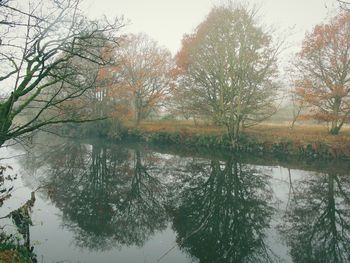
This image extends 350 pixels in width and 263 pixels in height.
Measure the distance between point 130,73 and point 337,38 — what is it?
2393cm

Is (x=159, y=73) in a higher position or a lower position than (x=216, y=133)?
higher

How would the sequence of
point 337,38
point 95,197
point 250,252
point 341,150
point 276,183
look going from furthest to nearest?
point 337,38
point 341,150
point 276,183
point 95,197
point 250,252

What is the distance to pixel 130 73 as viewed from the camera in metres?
39.7

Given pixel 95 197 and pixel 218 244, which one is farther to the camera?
pixel 95 197

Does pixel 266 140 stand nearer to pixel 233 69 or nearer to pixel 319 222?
pixel 233 69

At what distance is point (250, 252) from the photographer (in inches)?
365

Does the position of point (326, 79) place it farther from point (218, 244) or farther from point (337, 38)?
→ point (218, 244)

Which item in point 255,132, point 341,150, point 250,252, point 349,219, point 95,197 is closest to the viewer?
point 250,252

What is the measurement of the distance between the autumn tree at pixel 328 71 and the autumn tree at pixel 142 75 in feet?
60.2

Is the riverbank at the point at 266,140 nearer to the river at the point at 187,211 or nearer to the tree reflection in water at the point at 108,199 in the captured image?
the river at the point at 187,211

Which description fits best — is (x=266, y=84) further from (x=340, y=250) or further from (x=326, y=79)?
(x=340, y=250)

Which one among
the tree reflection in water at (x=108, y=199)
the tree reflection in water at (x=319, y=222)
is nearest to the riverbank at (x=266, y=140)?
the tree reflection in water at (x=319, y=222)

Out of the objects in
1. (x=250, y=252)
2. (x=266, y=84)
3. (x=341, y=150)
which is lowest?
(x=250, y=252)

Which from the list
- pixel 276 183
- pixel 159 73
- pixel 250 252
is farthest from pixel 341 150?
pixel 159 73
